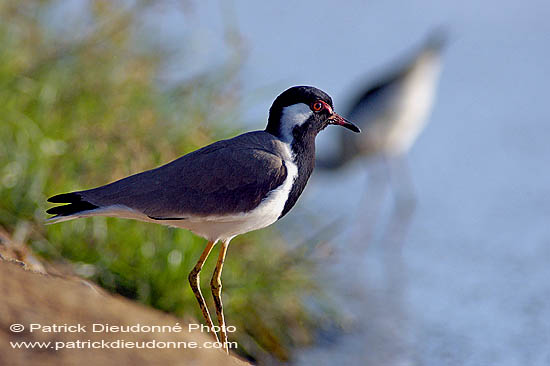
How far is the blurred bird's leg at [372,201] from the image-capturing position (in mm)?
7488

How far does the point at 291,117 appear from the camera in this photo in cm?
373

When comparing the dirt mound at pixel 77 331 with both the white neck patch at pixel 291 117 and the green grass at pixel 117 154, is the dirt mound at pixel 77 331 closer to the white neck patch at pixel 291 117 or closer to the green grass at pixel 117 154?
the white neck patch at pixel 291 117

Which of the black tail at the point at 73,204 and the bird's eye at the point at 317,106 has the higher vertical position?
the bird's eye at the point at 317,106

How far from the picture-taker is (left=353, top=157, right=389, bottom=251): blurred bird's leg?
24.6ft

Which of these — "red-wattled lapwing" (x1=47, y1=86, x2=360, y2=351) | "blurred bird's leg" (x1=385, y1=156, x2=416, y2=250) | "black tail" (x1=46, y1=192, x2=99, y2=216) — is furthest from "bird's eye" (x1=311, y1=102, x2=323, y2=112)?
"blurred bird's leg" (x1=385, y1=156, x2=416, y2=250)

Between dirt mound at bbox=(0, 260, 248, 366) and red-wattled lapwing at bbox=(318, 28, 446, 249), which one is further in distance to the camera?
red-wattled lapwing at bbox=(318, 28, 446, 249)

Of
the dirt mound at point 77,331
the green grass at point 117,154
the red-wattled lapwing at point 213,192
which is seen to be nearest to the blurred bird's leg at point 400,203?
the green grass at point 117,154

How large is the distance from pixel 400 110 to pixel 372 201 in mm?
942

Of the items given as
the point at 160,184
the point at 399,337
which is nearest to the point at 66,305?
the point at 160,184

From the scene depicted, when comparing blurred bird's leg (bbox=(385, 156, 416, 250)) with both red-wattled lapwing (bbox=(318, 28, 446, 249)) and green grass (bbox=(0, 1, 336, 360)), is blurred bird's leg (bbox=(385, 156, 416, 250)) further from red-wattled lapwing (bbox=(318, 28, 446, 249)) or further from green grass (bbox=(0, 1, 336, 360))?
green grass (bbox=(0, 1, 336, 360))

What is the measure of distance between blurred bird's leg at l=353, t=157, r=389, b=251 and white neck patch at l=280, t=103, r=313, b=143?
11.7 ft

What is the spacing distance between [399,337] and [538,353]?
0.86 meters

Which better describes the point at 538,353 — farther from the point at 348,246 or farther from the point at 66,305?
the point at 66,305

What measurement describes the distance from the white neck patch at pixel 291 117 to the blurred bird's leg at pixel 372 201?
140 inches
